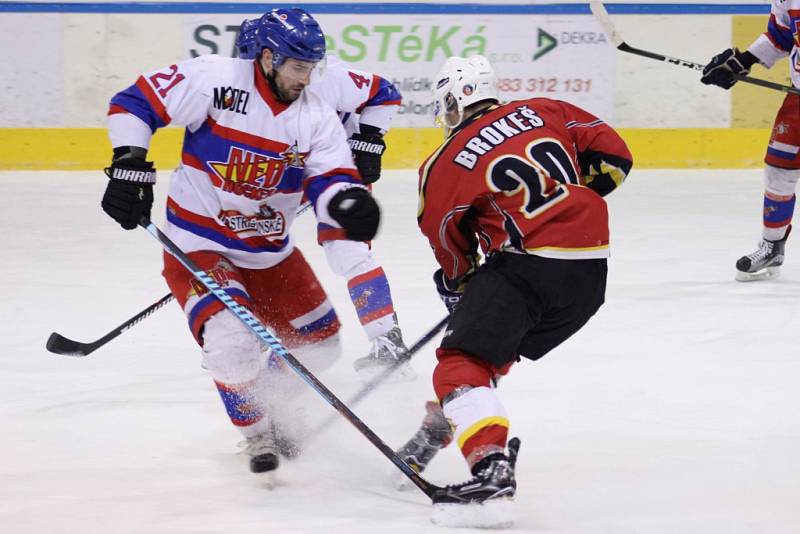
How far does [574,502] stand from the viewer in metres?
2.41

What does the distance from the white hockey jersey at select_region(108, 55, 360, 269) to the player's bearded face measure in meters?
0.03

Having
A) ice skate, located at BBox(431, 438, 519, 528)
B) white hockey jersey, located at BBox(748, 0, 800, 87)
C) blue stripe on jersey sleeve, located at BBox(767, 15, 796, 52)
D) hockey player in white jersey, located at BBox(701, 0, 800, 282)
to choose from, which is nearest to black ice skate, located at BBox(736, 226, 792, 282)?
hockey player in white jersey, located at BBox(701, 0, 800, 282)

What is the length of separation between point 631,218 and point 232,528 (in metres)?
4.20

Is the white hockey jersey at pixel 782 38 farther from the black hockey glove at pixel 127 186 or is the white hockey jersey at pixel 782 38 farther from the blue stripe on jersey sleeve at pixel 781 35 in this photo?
the black hockey glove at pixel 127 186

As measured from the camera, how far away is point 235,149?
2.68 m

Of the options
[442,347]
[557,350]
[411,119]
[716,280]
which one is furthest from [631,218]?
[442,347]

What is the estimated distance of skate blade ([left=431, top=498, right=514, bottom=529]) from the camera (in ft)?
7.18

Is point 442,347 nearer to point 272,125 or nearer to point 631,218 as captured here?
point 272,125

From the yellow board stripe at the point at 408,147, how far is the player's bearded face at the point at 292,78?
15.5 ft

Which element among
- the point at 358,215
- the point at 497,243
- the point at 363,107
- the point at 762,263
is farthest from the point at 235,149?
the point at 762,263

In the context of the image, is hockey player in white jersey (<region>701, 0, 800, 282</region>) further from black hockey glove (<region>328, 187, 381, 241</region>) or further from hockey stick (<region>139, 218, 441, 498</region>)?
hockey stick (<region>139, 218, 441, 498</region>)

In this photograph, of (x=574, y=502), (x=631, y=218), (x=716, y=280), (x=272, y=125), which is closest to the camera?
(x=574, y=502)

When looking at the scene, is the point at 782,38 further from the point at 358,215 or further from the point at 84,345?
the point at 84,345

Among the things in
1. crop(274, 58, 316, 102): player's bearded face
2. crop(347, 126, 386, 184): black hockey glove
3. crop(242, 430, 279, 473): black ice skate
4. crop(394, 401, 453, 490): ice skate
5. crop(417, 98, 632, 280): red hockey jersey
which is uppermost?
crop(274, 58, 316, 102): player's bearded face
